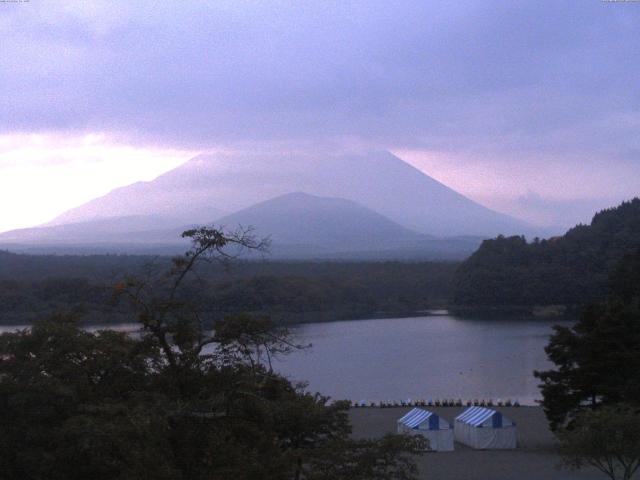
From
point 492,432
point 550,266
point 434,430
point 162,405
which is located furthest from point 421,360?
point 550,266

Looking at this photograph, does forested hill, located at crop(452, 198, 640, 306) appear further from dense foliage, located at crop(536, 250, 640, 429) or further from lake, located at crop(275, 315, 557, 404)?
dense foliage, located at crop(536, 250, 640, 429)

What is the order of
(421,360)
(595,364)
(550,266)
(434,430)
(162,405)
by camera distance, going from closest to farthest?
(162,405) → (595,364) → (434,430) → (421,360) → (550,266)

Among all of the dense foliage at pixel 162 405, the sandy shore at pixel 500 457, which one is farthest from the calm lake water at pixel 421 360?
the dense foliage at pixel 162 405

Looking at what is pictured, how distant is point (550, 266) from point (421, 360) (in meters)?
21.8

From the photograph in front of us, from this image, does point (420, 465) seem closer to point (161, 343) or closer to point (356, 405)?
point (356, 405)

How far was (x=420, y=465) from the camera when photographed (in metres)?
10.7

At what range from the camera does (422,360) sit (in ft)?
80.7

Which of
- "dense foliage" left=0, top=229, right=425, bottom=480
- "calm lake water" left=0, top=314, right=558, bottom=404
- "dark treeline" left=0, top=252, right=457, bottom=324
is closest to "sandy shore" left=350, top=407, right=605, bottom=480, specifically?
"calm lake water" left=0, top=314, right=558, bottom=404

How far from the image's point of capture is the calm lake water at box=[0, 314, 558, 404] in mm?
19375

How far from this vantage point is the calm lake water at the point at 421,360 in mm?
19375

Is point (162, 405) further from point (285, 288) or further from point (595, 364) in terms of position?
point (285, 288)

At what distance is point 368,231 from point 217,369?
413ft

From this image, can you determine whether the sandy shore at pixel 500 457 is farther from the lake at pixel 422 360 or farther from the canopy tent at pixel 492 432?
the lake at pixel 422 360

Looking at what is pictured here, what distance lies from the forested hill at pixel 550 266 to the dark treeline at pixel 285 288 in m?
3.22
